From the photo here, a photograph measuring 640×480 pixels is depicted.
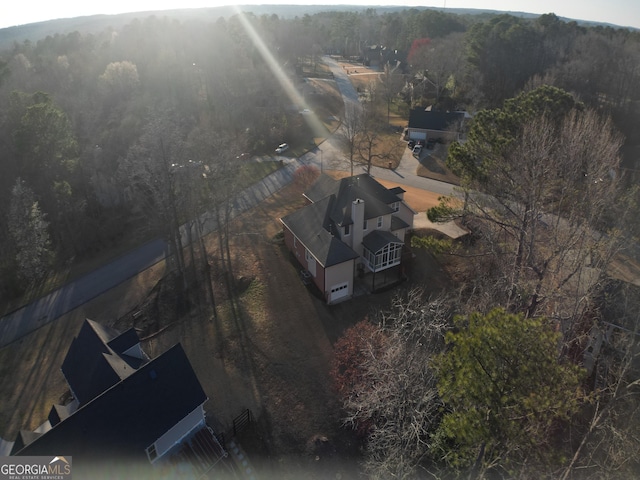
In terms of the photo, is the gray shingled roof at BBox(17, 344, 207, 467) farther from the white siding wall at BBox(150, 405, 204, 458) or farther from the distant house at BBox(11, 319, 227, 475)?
the white siding wall at BBox(150, 405, 204, 458)

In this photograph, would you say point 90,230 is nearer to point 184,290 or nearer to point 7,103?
point 184,290

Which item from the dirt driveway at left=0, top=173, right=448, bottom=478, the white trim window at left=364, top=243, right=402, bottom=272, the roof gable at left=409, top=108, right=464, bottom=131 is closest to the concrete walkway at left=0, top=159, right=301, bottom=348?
the dirt driveway at left=0, top=173, right=448, bottom=478

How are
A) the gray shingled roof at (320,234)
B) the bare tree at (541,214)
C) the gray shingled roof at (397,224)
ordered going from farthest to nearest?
1. the gray shingled roof at (397,224)
2. the gray shingled roof at (320,234)
3. the bare tree at (541,214)

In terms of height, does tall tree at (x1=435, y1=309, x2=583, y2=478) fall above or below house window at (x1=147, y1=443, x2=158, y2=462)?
above

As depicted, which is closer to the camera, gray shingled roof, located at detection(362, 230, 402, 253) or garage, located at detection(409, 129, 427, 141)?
gray shingled roof, located at detection(362, 230, 402, 253)

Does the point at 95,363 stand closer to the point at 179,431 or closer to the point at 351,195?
the point at 179,431

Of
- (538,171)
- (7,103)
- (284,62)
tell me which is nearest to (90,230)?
(7,103)

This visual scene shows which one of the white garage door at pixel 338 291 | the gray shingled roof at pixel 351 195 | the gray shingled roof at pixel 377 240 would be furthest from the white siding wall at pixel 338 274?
the gray shingled roof at pixel 351 195

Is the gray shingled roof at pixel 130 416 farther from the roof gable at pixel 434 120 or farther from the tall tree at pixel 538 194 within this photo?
the roof gable at pixel 434 120
